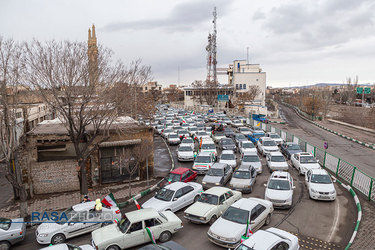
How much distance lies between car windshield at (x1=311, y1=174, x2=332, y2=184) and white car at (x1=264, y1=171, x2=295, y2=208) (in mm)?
1634

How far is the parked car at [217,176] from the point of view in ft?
52.1

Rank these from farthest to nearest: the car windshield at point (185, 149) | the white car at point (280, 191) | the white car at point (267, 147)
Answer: the white car at point (267, 147) < the car windshield at point (185, 149) < the white car at point (280, 191)

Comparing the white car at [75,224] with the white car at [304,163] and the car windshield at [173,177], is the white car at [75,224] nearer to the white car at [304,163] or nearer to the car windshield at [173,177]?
the car windshield at [173,177]

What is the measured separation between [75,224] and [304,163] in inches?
618

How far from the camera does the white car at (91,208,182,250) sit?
30.9ft

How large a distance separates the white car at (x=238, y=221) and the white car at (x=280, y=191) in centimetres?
153

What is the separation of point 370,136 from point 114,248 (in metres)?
42.0

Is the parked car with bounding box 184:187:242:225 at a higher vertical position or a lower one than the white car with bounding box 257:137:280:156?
lower

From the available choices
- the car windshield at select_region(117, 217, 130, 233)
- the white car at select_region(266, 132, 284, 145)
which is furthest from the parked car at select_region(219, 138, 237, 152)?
the car windshield at select_region(117, 217, 130, 233)

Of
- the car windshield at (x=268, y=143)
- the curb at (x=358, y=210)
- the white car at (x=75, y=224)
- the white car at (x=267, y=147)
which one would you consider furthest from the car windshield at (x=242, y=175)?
the car windshield at (x=268, y=143)

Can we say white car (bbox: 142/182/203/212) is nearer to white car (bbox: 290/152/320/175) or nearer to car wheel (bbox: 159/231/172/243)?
car wheel (bbox: 159/231/172/243)

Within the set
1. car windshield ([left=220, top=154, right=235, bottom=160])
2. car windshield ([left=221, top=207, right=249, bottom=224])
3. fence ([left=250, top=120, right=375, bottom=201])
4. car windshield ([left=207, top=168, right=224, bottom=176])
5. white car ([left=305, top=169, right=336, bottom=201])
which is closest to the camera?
car windshield ([left=221, top=207, right=249, bottom=224])

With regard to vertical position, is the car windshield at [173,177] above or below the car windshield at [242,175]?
below

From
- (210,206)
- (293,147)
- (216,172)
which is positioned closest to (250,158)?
(216,172)
